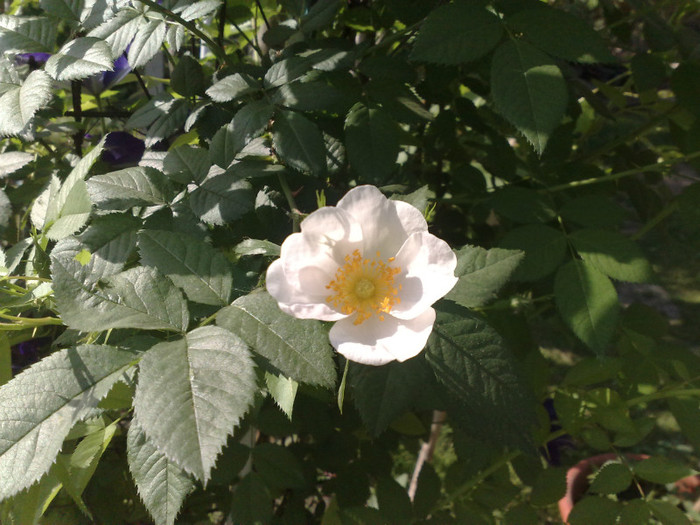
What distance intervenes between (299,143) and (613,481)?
93cm

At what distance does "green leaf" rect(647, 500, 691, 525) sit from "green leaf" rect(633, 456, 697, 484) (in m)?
0.05

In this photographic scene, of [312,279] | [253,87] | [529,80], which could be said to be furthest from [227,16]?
[312,279]

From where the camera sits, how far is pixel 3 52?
0.89 m

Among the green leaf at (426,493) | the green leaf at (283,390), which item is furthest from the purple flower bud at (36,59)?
the green leaf at (426,493)

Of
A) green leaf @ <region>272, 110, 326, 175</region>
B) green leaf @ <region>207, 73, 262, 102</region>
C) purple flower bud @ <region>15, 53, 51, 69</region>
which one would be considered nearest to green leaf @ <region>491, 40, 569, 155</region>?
green leaf @ <region>272, 110, 326, 175</region>

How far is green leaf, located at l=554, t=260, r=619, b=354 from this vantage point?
3.22 ft

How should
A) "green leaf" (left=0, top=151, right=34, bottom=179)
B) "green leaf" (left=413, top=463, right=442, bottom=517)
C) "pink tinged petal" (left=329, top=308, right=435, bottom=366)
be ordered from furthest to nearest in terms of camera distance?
"green leaf" (left=413, top=463, right=442, bottom=517), "green leaf" (left=0, top=151, right=34, bottom=179), "pink tinged petal" (left=329, top=308, right=435, bottom=366)

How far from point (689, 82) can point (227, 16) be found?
1028 mm

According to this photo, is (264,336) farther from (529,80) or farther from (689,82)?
(689,82)

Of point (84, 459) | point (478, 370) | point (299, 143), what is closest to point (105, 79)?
point (299, 143)

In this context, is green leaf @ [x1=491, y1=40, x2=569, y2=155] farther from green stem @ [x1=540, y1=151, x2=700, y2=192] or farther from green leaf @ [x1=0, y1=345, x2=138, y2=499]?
green leaf @ [x1=0, y1=345, x2=138, y2=499]

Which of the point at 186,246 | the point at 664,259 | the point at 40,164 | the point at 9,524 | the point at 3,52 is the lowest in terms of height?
the point at 664,259

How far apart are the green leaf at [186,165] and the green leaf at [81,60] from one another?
16 cm

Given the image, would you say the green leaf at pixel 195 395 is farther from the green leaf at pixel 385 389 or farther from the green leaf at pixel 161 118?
the green leaf at pixel 161 118
